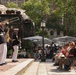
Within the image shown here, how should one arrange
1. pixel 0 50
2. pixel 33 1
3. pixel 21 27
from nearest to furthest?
pixel 0 50 < pixel 21 27 < pixel 33 1

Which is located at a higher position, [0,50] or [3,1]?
[3,1]

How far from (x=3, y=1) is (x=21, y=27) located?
84427 millimetres

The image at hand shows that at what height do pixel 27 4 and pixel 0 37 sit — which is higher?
pixel 27 4

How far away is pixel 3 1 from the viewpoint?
110 metres

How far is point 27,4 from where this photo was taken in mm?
88125

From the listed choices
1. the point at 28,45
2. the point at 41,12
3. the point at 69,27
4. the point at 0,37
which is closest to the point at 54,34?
the point at 41,12

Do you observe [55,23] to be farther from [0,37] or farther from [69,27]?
[0,37]

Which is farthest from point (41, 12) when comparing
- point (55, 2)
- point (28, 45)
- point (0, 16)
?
point (0, 16)

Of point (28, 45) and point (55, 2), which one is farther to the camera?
point (55, 2)

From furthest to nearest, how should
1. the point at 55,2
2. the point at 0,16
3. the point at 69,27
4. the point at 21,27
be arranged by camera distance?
the point at 69,27 < the point at 55,2 < the point at 21,27 < the point at 0,16

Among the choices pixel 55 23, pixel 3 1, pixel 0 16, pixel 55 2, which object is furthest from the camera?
pixel 3 1

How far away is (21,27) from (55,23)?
239 ft

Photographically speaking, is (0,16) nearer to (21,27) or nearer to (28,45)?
(21,27)

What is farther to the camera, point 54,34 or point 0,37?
point 54,34
